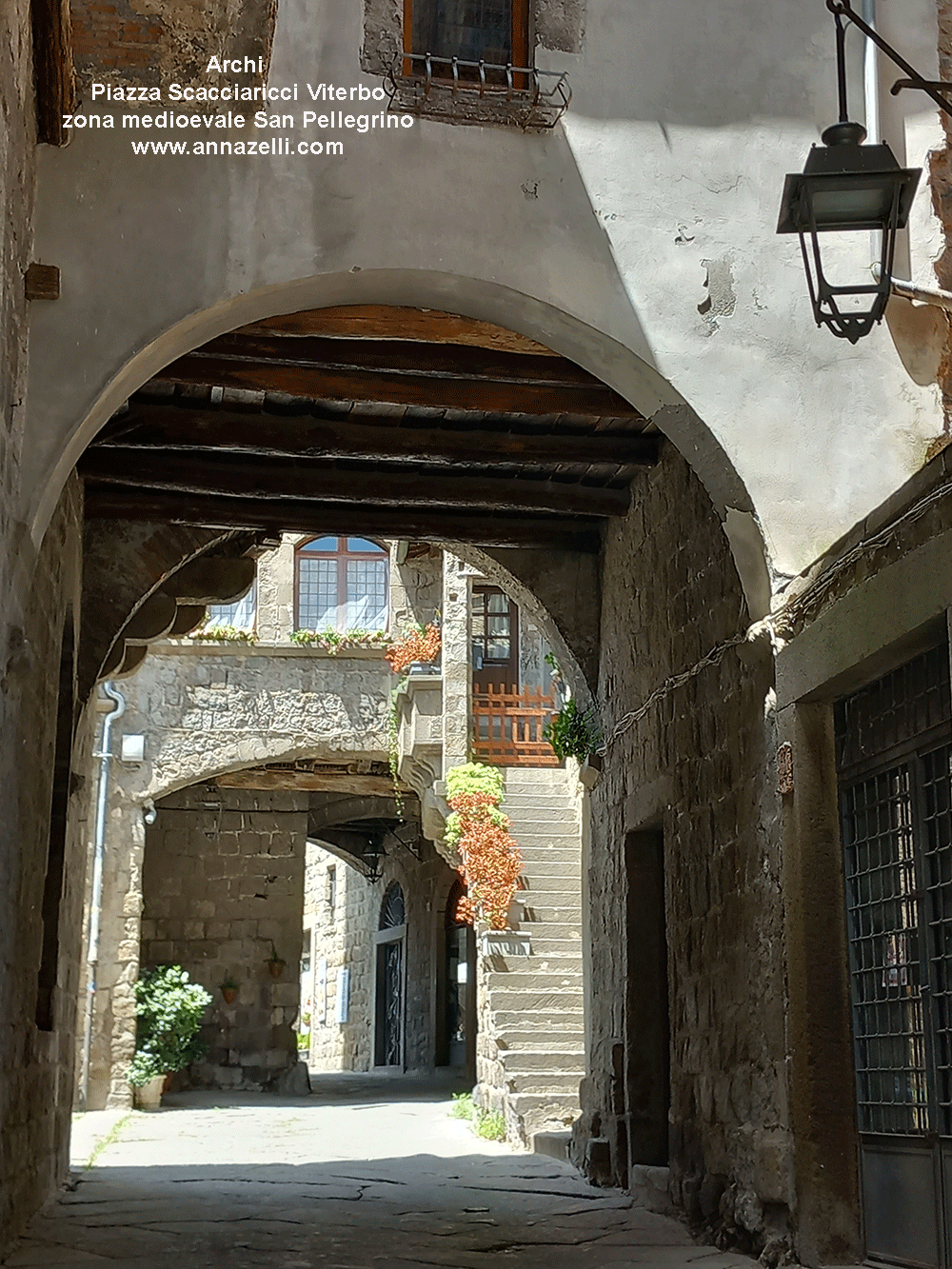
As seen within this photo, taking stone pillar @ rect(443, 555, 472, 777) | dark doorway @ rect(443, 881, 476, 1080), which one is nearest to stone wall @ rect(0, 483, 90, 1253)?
stone pillar @ rect(443, 555, 472, 777)

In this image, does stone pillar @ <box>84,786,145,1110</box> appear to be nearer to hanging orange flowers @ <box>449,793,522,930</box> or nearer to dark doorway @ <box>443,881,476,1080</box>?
hanging orange flowers @ <box>449,793,522,930</box>

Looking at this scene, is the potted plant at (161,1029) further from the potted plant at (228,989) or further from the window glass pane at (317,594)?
the window glass pane at (317,594)

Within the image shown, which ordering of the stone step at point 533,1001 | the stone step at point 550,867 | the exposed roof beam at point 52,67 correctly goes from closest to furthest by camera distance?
the exposed roof beam at point 52,67, the stone step at point 533,1001, the stone step at point 550,867

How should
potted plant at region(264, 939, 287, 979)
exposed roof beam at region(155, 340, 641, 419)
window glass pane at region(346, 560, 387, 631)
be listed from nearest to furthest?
exposed roof beam at region(155, 340, 641, 419)
potted plant at region(264, 939, 287, 979)
window glass pane at region(346, 560, 387, 631)

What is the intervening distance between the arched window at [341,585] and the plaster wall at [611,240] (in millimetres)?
11883

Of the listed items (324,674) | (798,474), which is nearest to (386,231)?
(798,474)

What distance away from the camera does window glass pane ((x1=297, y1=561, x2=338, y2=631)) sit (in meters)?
17.6

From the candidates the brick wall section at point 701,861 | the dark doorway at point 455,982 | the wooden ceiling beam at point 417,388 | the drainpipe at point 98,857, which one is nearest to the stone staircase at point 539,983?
the brick wall section at point 701,861

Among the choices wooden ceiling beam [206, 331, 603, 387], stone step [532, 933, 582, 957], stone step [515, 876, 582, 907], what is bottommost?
stone step [532, 933, 582, 957]

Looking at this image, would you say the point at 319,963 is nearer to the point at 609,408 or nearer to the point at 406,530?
the point at 406,530

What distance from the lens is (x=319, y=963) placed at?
87.2 feet

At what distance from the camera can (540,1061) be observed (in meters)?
11.7

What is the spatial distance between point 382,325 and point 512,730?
30.7 feet

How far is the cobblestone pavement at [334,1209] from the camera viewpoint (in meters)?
5.62
